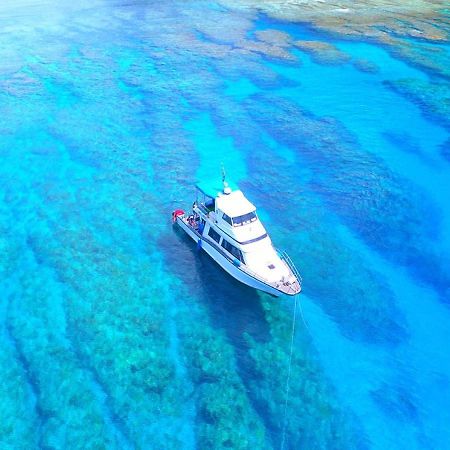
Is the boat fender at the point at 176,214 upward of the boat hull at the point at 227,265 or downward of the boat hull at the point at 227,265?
downward

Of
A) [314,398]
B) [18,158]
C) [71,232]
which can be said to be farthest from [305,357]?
[18,158]

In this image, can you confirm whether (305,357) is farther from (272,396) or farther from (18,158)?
(18,158)

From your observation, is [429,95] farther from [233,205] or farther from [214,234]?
[214,234]

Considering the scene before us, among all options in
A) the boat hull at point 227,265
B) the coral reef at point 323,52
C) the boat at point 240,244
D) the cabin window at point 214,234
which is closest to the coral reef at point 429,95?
the coral reef at point 323,52

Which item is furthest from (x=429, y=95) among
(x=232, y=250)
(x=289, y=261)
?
(x=232, y=250)

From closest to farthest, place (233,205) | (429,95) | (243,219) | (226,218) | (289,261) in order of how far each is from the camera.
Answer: (243,219)
(226,218)
(233,205)
(289,261)
(429,95)

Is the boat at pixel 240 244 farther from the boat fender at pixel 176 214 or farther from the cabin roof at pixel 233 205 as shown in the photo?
the boat fender at pixel 176 214
